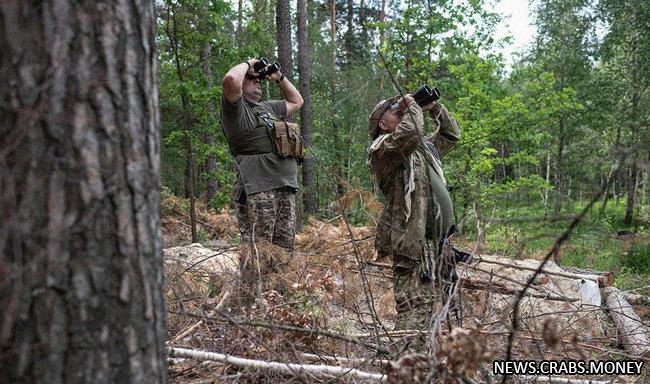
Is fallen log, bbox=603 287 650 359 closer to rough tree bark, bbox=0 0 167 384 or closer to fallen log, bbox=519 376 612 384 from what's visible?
fallen log, bbox=519 376 612 384

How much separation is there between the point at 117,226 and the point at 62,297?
191mm

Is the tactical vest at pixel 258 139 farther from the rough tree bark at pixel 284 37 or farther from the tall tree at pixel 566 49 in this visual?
the tall tree at pixel 566 49

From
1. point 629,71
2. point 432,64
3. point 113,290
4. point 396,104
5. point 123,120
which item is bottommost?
point 113,290

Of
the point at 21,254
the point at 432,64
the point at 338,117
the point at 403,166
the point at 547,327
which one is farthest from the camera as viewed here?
the point at 338,117

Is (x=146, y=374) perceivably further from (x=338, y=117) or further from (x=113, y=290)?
(x=338, y=117)

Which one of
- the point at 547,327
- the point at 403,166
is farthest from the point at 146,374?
the point at 403,166

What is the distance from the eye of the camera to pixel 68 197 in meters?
1.11

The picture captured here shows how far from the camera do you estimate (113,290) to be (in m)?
1.15

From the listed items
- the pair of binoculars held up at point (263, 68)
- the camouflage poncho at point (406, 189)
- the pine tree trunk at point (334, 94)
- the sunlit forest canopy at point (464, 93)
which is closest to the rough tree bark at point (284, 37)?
the sunlit forest canopy at point (464, 93)

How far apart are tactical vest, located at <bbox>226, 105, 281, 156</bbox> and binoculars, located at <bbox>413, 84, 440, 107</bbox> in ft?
4.02

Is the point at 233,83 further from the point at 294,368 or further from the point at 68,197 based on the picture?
the point at 68,197

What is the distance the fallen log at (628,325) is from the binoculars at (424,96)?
1824 millimetres

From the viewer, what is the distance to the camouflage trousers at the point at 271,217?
415 cm

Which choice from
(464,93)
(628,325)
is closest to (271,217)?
(628,325)
